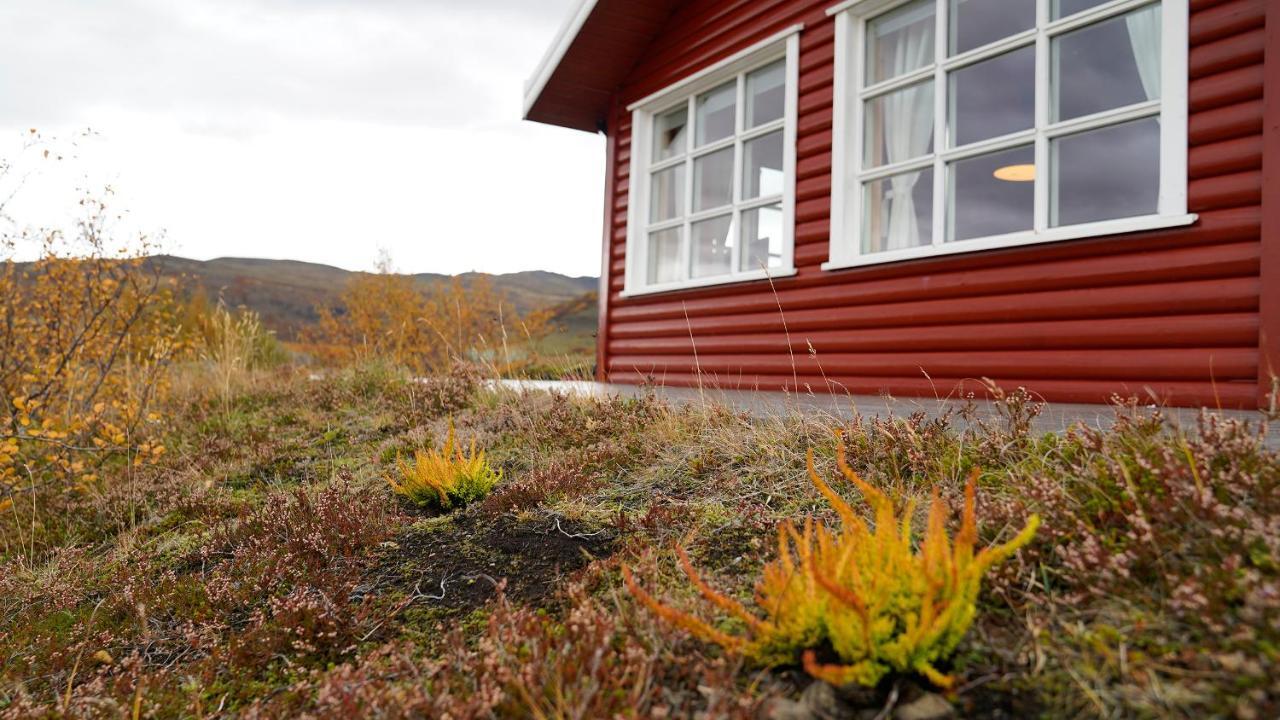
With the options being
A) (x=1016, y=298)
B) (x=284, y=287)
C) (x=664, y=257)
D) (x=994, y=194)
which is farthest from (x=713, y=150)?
(x=284, y=287)

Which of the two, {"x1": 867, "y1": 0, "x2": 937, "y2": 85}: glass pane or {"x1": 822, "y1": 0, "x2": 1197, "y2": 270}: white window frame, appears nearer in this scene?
{"x1": 822, "y1": 0, "x2": 1197, "y2": 270}: white window frame

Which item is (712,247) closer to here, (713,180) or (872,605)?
(713,180)

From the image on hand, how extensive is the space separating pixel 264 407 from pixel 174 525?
2.99 m

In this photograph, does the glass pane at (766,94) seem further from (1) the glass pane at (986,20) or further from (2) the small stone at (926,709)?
(2) the small stone at (926,709)

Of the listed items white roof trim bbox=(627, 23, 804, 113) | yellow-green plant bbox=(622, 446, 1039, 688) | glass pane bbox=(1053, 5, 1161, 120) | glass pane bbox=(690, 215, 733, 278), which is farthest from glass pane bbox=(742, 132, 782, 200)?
yellow-green plant bbox=(622, 446, 1039, 688)

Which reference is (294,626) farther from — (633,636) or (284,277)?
(284,277)

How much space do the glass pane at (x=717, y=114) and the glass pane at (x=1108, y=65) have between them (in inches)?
110

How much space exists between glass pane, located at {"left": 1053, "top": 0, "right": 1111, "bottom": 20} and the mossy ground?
8.53 feet

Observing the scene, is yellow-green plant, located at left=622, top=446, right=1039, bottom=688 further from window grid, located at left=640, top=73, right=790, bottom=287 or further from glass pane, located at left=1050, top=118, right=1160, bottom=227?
window grid, located at left=640, top=73, right=790, bottom=287

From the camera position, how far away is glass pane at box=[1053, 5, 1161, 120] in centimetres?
373

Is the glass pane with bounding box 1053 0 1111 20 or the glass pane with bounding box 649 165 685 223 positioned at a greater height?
the glass pane with bounding box 1053 0 1111 20

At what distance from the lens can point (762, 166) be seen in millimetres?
6086

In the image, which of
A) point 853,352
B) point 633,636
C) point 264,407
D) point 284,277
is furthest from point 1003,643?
point 284,277

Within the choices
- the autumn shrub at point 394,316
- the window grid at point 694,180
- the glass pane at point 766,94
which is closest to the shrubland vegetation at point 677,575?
the window grid at point 694,180
